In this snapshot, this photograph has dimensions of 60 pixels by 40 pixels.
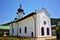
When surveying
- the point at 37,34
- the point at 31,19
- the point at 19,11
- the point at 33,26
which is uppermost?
the point at 19,11

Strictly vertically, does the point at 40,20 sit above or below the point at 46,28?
above

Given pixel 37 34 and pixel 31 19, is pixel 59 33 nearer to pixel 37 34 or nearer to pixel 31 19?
pixel 37 34

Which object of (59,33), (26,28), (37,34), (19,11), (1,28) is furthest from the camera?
(1,28)

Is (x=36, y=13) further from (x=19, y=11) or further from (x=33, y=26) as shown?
(x=19, y=11)

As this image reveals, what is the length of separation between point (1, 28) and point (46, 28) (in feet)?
122

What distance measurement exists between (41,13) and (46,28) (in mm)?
3641

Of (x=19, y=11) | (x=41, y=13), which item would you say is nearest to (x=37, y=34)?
(x=41, y=13)

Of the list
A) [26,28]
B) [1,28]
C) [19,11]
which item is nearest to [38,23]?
[26,28]

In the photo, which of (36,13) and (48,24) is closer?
(36,13)

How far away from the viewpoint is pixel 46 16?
26906mm

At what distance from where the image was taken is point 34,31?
25.4 m

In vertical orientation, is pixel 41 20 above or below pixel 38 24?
above

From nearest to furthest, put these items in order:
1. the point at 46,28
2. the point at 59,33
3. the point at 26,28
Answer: the point at 59,33, the point at 46,28, the point at 26,28

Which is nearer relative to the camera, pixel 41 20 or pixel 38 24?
pixel 38 24
